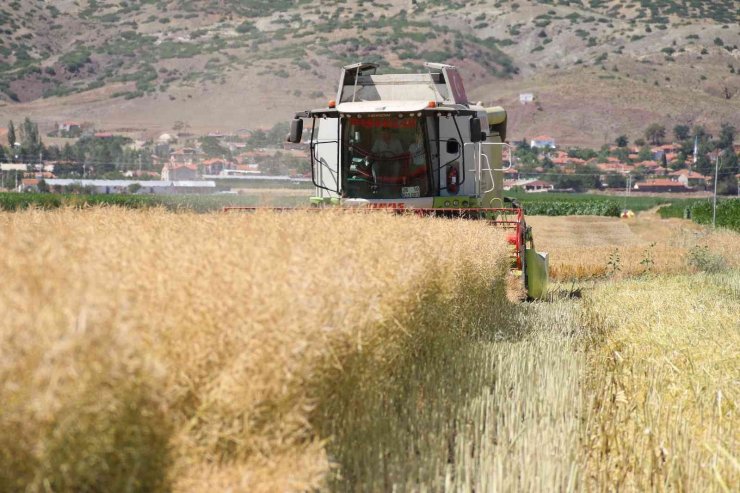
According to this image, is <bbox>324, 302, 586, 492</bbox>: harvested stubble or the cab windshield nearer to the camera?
<bbox>324, 302, 586, 492</bbox>: harvested stubble

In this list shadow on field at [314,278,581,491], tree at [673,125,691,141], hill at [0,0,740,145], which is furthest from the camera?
hill at [0,0,740,145]

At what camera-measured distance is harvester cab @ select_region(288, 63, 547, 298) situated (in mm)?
12977

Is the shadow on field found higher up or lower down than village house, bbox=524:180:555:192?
higher up

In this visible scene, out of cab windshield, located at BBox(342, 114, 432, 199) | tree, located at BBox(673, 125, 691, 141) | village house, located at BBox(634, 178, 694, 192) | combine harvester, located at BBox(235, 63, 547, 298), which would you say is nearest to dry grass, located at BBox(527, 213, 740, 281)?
combine harvester, located at BBox(235, 63, 547, 298)

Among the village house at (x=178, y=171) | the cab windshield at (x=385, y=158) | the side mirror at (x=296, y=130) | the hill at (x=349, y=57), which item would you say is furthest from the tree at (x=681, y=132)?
the side mirror at (x=296, y=130)

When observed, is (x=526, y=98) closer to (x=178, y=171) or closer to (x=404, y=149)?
(x=178, y=171)

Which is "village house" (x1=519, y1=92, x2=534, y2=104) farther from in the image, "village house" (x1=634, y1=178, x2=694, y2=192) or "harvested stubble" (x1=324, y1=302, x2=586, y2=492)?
"harvested stubble" (x1=324, y1=302, x2=586, y2=492)

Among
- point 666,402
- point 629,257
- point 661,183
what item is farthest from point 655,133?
point 666,402

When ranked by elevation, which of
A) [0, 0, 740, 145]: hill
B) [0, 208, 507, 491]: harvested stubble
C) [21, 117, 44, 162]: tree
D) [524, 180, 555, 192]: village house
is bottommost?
[524, 180, 555, 192]: village house

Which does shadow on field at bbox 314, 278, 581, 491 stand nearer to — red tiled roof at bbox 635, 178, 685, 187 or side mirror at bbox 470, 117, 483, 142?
side mirror at bbox 470, 117, 483, 142

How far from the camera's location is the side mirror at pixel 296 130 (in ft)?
42.7

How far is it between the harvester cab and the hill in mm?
105273

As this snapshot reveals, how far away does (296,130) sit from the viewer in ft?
43.1

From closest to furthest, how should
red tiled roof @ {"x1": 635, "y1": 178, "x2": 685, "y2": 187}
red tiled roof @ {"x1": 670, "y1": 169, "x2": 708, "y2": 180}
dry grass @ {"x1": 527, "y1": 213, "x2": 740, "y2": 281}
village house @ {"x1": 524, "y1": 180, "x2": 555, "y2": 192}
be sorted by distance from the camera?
1. dry grass @ {"x1": 527, "y1": 213, "x2": 740, "y2": 281}
2. village house @ {"x1": 524, "y1": 180, "x2": 555, "y2": 192}
3. red tiled roof @ {"x1": 635, "y1": 178, "x2": 685, "y2": 187}
4. red tiled roof @ {"x1": 670, "y1": 169, "x2": 708, "y2": 180}
